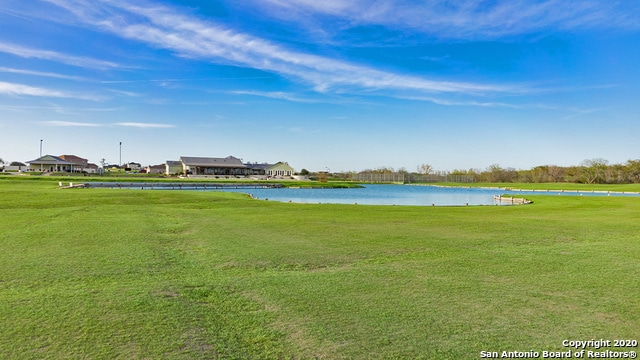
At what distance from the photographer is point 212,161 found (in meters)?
105

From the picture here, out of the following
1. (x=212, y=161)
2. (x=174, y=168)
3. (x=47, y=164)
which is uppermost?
(x=212, y=161)

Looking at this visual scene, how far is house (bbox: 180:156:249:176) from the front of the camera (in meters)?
101

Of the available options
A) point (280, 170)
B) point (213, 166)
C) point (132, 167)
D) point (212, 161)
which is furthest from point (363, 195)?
point (132, 167)

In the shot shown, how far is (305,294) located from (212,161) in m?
103

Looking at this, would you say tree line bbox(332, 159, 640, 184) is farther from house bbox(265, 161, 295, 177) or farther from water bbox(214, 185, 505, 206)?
water bbox(214, 185, 505, 206)

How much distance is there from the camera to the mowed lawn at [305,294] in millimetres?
4250

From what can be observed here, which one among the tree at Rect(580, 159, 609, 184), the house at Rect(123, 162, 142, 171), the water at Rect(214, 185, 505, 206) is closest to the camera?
the water at Rect(214, 185, 505, 206)

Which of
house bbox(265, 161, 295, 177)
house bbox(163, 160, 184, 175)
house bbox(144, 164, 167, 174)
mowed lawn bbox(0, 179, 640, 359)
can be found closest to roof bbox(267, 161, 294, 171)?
house bbox(265, 161, 295, 177)

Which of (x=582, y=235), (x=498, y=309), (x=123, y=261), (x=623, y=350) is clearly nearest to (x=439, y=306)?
(x=498, y=309)

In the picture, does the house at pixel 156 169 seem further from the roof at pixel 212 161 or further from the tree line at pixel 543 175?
the tree line at pixel 543 175

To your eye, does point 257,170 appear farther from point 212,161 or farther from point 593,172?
point 593,172

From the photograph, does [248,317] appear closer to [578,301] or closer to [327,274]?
[327,274]

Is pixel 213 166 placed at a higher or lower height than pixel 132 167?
lower

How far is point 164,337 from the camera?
4344mm
